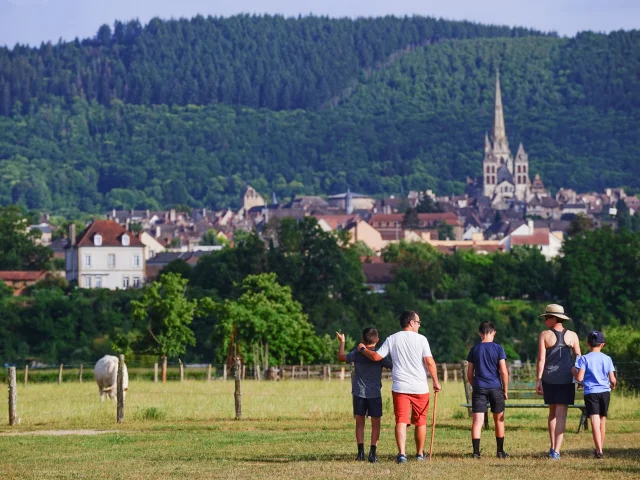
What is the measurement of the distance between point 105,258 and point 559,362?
109848 mm

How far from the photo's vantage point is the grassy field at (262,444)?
1762 centimetres

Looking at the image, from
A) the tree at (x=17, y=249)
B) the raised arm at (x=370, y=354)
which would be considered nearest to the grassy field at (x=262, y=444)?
the raised arm at (x=370, y=354)

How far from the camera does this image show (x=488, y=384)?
61.5 ft

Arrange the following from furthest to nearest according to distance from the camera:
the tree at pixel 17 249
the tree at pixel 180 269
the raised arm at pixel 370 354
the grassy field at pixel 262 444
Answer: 1. the tree at pixel 17 249
2. the tree at pixel 180 269
3. the raised arm at pixel 370 354
4. the grassy field at pixel 262 444

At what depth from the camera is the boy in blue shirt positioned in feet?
61.5

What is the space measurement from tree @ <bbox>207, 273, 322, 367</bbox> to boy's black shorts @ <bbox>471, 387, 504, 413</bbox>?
43.1 m

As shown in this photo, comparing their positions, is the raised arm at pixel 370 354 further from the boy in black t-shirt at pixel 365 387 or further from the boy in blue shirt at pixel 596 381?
the boy in blue shirt at pixel 596 381

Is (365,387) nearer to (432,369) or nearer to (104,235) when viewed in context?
(432,369)

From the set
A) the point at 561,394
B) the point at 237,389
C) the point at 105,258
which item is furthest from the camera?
the point at 105,258

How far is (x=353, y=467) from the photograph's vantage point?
17859mm

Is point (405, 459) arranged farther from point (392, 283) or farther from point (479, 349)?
point (392, 283)

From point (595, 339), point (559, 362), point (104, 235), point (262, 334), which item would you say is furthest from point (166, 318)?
point (104, 235)

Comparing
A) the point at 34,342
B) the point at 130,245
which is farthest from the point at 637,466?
the point at 130,245

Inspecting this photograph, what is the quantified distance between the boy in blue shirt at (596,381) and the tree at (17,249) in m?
112
